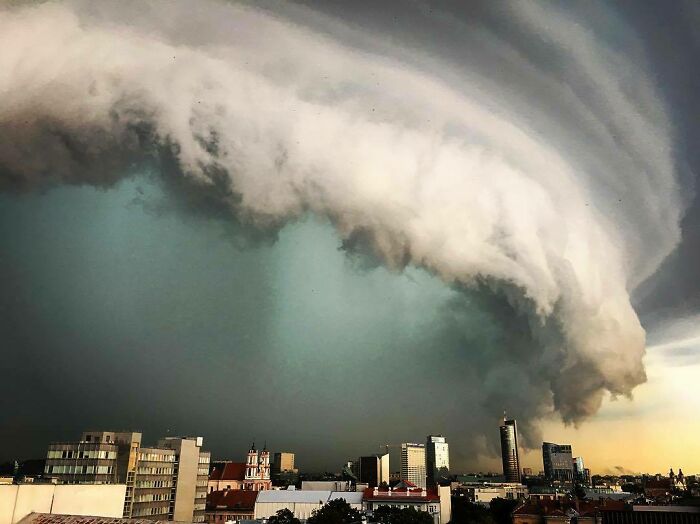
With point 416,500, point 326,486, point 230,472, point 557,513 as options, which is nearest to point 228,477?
point 230,472

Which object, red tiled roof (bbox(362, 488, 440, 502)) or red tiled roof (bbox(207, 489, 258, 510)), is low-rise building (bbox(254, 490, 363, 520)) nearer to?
red tiled roof (bbox(362, 488, 440, 502))

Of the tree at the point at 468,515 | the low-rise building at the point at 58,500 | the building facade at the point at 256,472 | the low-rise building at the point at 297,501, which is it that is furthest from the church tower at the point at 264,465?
the low-rise building at the point at 58,500

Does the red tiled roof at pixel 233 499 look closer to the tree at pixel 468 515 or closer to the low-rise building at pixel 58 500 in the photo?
the tree at pixel 468 515

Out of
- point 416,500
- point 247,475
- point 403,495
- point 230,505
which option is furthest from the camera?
point 247,475

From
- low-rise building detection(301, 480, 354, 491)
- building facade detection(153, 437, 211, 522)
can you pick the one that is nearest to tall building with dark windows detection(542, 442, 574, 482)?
low-rise building detection(301, 480, 354, 491)

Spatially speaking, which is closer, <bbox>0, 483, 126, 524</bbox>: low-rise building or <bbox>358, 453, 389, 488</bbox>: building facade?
<bbox>0, 483, 126, 524</bbox>: low-rise building

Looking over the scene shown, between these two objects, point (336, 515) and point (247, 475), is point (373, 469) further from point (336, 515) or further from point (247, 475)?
point (336, 515)
